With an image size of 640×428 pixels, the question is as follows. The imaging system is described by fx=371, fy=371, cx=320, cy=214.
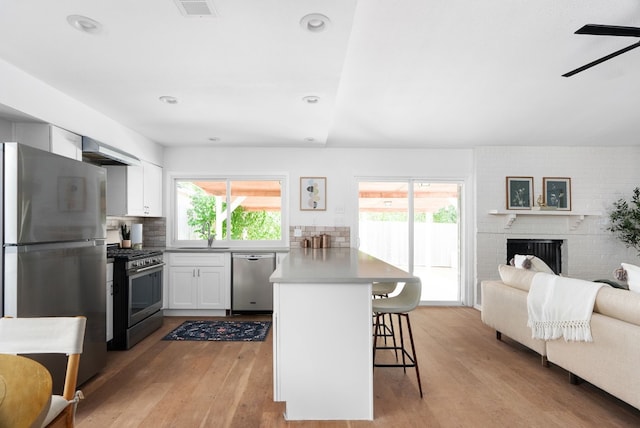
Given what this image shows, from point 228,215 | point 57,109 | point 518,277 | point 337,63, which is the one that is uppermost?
point 337,63

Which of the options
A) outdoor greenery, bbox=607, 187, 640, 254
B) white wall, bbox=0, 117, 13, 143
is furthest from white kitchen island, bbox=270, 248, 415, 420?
outdoor greenery, bbox=607, 187, 640, 254

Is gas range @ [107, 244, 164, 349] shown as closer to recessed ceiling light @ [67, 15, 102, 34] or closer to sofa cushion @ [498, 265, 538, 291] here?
recessed ceiling light @ [67, 15, 102, 34]

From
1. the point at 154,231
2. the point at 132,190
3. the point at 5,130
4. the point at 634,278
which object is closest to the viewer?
the point at 634,278

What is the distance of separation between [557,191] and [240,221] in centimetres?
458

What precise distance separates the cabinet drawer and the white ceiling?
159 cm

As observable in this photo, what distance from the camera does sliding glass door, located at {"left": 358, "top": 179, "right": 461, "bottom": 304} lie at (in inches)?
215

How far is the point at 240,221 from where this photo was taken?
17.4ft

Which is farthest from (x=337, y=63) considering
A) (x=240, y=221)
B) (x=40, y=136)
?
(x=240, y=221)

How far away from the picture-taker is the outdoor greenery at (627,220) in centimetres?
517

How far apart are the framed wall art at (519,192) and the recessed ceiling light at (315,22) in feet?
14.3

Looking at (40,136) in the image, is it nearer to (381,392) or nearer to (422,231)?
(381,392)

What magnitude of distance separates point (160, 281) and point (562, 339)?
13.2ft

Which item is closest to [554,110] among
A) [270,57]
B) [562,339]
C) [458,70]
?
[458,70]

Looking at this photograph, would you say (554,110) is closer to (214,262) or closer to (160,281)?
(214,262)
